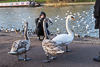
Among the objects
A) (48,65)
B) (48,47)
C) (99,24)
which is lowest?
(48,65)

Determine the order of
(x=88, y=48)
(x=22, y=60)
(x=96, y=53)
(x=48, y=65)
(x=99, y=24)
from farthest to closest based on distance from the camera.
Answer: (x=88, y=48)
(x=96, y=53)
(x=22, y=60)
(x=48, y=65)
(x=99, y=24)

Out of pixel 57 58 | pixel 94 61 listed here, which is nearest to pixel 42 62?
pixel 57 58

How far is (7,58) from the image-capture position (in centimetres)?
570

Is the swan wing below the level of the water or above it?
below

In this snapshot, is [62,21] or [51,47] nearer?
[51,47]

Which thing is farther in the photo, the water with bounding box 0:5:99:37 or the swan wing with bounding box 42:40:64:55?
the water with bounding box 0:5:99:37

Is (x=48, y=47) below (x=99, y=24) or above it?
below

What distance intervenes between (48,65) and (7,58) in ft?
5.95

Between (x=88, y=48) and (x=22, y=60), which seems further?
(x=88, y=48)

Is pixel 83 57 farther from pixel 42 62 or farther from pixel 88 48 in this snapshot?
pixel 42 62

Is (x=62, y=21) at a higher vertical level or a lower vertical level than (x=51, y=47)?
higher

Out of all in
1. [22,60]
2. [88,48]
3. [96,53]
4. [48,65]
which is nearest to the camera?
[48,65]

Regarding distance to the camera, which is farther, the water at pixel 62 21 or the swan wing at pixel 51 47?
the water at pixel 62 21

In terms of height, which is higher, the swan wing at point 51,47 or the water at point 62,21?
the water at point 62,21
